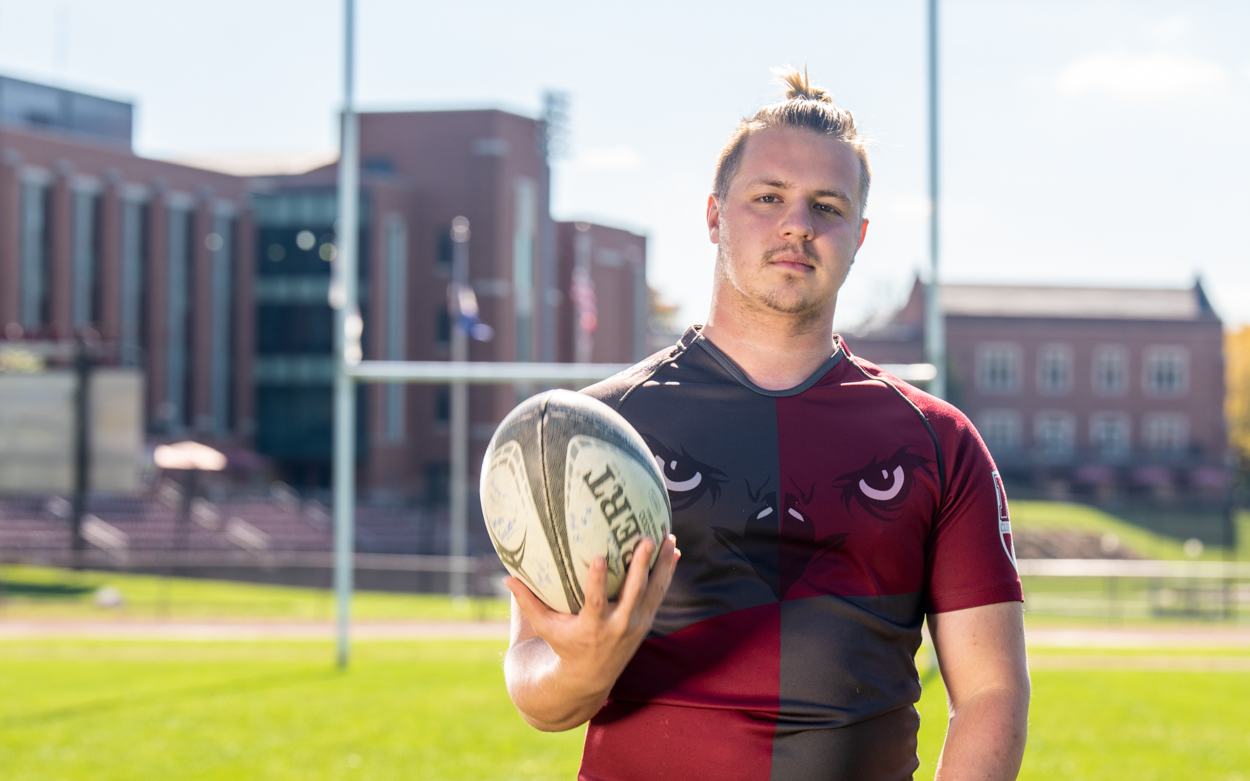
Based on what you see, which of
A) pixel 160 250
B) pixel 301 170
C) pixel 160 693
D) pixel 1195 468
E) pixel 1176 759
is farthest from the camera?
pixel 1195 468

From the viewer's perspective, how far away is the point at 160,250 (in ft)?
126

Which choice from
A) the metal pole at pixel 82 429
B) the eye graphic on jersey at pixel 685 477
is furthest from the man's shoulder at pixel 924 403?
the metal pole at pixel 82 429

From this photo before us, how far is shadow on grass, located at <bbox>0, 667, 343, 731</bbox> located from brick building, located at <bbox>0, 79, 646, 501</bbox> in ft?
79.8

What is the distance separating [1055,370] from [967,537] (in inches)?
2172

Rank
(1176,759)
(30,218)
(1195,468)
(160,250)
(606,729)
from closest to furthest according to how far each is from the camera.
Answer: (606,729) < (1176,759) < (30,218) < (160,250) < (1195,468)

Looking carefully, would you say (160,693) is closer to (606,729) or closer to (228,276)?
(606,729)

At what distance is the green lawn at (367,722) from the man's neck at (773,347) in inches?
173

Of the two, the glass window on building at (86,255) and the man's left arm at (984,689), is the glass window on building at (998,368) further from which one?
the man's left arm at (984,689)

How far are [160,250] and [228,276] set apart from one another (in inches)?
107

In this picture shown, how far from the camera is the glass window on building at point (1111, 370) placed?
54250 mm

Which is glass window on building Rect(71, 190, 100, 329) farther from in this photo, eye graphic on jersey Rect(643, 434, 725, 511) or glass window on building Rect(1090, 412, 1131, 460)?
glass window on building Rect(1090, 412, 1131, 460)

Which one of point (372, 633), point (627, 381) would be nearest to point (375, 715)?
point (372, 633)

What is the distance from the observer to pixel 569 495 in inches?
70.3

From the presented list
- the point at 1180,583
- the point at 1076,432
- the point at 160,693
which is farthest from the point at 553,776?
the point at 1076,432
